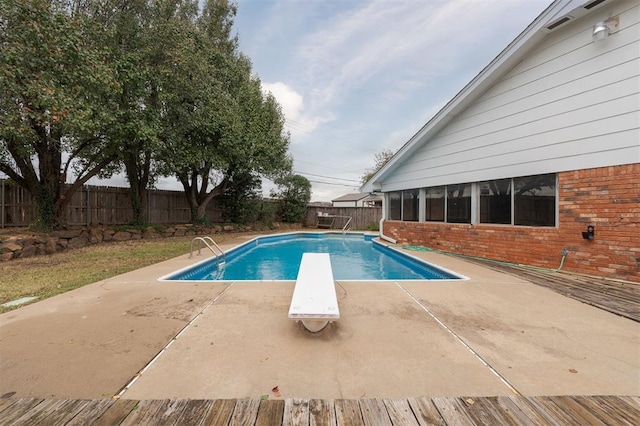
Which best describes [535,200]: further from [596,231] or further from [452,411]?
[452,411]

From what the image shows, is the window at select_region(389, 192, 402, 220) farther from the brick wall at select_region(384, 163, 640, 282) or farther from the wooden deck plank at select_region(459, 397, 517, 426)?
the wooden deck plank at select_region(459, 397, 517, 426)

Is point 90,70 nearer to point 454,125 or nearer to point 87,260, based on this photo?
point 87,260

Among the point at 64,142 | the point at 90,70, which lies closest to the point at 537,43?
the point at 90,70

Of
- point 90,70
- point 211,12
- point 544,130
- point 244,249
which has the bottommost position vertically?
point 244,249

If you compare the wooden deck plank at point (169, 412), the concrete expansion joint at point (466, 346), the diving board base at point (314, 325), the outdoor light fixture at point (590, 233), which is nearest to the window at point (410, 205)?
the outdoor light fixture at point (590, 233)

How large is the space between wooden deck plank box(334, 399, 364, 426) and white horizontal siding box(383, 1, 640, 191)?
21.2 feet

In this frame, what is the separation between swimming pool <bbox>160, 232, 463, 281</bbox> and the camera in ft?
22.4

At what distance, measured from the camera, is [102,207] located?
1209 cm

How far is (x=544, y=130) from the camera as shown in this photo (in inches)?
246

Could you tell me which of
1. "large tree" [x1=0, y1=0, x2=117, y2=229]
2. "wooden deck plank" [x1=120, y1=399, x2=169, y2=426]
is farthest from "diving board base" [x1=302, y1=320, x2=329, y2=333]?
"large tree" [x1=0, y1=0, x2=117, y2=229]

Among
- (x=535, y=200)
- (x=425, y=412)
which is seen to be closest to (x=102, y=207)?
(x=425, y=412)

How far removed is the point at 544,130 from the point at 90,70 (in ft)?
35.6

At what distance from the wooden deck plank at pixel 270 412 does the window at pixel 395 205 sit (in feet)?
32.8

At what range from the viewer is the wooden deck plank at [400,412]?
1.72 metres
